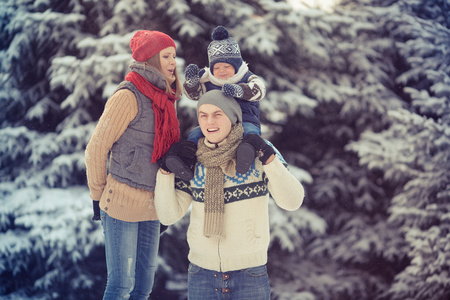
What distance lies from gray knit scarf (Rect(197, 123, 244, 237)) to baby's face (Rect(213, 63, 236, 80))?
38 centimetres

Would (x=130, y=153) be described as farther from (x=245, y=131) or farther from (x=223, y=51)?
(x=223, y=51)

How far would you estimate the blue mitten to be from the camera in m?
2.12

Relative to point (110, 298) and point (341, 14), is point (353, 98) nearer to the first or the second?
point (341, 14)

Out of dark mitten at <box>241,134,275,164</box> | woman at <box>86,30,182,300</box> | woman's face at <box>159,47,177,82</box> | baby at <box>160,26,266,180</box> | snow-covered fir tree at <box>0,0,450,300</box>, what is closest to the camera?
dark mitten at <box>241,134,275,164</box>

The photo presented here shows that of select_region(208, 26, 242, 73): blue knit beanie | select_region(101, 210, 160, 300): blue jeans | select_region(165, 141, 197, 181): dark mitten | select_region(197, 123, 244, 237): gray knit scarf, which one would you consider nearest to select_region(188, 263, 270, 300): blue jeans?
select_region(197, 123, 244, 237): gray knit scarf

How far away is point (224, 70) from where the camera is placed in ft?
7.80

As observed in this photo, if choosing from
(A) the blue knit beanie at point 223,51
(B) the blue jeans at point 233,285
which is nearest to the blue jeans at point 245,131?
(A) the blue knit beanie at point 223,51

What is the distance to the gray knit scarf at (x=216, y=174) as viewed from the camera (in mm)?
2084

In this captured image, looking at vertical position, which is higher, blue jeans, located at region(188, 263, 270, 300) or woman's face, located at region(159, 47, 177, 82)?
woman's face, located at region(159, 47, 177, 82)

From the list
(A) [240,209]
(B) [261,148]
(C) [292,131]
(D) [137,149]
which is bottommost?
(C) [292,131]

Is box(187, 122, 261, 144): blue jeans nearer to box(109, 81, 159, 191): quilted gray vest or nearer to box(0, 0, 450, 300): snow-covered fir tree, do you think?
box(109, 81, 159, 191): quilted gray vest

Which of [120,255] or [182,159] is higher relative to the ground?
[182,159]

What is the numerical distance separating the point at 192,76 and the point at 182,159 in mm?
469

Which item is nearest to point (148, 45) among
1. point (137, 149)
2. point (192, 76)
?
point (192, 76)
